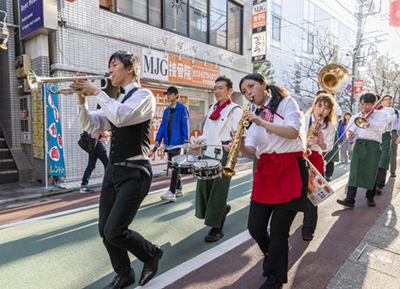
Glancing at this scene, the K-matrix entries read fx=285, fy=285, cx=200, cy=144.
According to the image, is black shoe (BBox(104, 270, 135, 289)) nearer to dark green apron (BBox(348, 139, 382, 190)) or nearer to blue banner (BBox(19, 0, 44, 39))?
dark green apron (BBox(348, 139, 382, 190))

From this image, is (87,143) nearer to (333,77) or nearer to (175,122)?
(175,122)

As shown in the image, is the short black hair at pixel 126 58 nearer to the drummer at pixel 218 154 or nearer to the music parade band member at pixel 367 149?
the drummer at pixel 218 154

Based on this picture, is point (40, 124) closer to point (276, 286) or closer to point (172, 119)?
point (172, 119)

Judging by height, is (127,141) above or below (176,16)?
below

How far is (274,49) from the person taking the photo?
74.1 ft

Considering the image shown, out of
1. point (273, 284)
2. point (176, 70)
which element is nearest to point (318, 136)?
point (273, 284)

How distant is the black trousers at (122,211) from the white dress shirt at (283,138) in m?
1.11

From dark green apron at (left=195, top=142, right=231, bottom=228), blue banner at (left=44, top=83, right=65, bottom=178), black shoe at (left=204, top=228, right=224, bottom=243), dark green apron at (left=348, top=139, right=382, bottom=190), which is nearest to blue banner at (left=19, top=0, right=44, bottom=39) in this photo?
blue banner at (left=44, top=83, right=65, bottom=178)

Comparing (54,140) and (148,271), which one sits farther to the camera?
(54,140)

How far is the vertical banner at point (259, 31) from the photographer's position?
38.3ft

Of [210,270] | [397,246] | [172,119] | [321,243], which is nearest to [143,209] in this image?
[172,119]

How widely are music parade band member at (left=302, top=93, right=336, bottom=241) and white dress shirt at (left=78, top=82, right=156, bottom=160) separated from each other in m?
2.44

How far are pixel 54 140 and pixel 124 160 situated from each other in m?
5.14

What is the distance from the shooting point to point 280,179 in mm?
2600
